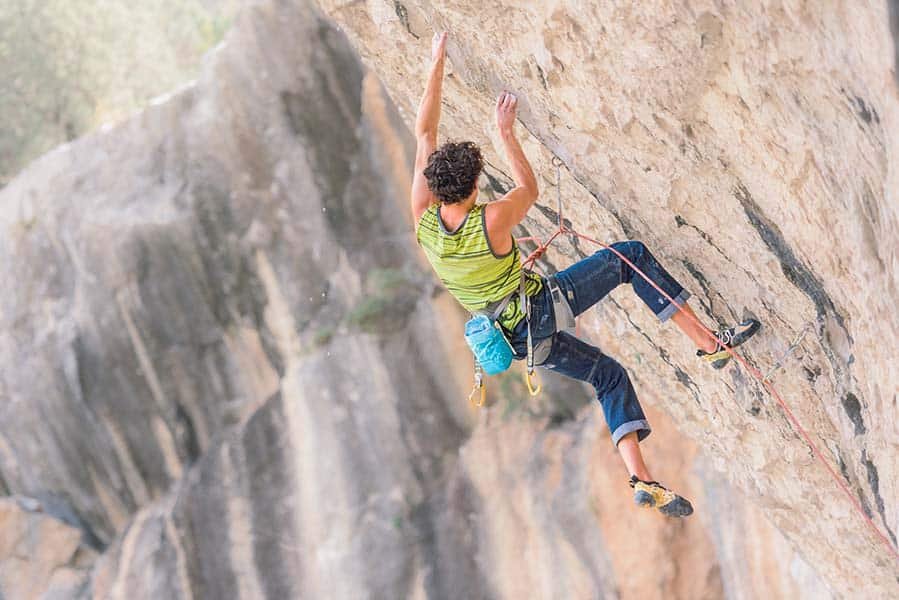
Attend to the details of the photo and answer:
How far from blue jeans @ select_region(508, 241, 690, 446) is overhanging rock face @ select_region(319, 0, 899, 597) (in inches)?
11.6

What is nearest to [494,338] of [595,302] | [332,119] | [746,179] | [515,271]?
[515,271]

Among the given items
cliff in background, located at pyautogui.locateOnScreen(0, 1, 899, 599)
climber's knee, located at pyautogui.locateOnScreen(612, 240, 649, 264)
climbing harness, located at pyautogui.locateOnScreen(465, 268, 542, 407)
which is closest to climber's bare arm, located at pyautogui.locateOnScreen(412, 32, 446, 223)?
climbing harness, located at pyautogui.locateOnScreen(465, 268, 542, 407)

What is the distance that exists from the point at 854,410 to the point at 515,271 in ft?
5.09

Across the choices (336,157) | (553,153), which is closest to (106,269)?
(336,157)

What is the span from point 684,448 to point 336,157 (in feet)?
16.8

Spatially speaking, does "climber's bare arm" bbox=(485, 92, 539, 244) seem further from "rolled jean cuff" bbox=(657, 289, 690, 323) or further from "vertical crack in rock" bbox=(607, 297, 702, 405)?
"vertical crack in rock" bbox=(607, 297, 702, 405)

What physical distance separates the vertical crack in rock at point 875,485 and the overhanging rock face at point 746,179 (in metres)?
0.02

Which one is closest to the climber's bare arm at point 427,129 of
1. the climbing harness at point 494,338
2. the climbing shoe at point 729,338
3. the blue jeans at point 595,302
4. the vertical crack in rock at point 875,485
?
the climbing harness at point 494,338

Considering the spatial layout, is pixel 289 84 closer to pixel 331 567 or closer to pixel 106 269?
pixel 106 269

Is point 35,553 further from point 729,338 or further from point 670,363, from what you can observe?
point 729,338

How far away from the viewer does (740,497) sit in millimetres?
7367

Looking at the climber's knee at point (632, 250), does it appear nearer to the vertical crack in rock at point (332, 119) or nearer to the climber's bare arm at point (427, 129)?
the climber's bare arm at point (427, 129)

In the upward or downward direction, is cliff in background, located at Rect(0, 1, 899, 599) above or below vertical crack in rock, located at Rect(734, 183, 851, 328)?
below

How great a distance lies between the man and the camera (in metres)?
3.91
